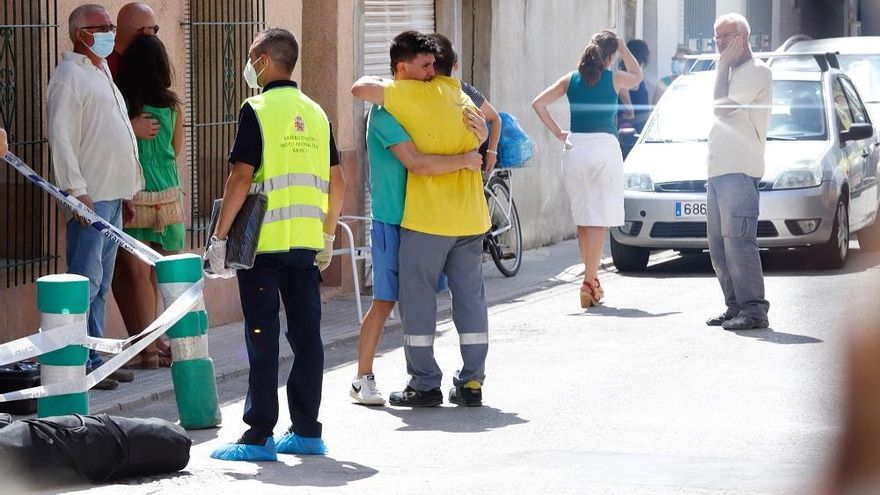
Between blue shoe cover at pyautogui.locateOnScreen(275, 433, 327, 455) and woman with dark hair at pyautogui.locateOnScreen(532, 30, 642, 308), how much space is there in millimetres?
5471

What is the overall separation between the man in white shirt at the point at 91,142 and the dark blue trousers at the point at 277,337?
7.01 ft

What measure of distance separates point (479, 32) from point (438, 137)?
325 inches

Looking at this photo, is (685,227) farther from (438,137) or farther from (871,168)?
(438,137)

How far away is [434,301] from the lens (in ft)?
30.0

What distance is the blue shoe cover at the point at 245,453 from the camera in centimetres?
757

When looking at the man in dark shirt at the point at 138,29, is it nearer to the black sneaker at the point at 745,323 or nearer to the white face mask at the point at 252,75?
the white face mask at the point at 252,75

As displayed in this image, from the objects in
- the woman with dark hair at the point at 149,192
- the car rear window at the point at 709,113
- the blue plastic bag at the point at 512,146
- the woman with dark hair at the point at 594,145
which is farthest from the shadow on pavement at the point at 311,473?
the car rear window at the point at 709,113

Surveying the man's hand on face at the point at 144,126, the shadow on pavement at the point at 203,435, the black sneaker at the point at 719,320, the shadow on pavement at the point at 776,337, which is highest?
the man's hand on face at the point at 144,126

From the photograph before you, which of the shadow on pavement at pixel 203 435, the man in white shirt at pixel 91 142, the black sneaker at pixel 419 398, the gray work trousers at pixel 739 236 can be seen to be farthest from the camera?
the gray work trousers at pixel 739 236

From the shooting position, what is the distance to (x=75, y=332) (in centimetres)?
774

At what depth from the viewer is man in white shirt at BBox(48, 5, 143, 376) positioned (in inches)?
376

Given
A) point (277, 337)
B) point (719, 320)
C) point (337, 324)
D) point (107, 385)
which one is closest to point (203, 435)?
point (277, 337)

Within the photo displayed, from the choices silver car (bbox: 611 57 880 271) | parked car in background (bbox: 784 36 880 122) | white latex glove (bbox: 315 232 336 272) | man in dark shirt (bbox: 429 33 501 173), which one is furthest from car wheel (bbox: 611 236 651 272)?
white latex glove (bbox: 315 232 336 272)

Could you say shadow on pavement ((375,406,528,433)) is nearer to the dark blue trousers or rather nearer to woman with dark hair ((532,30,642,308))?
the dark blue trousers
